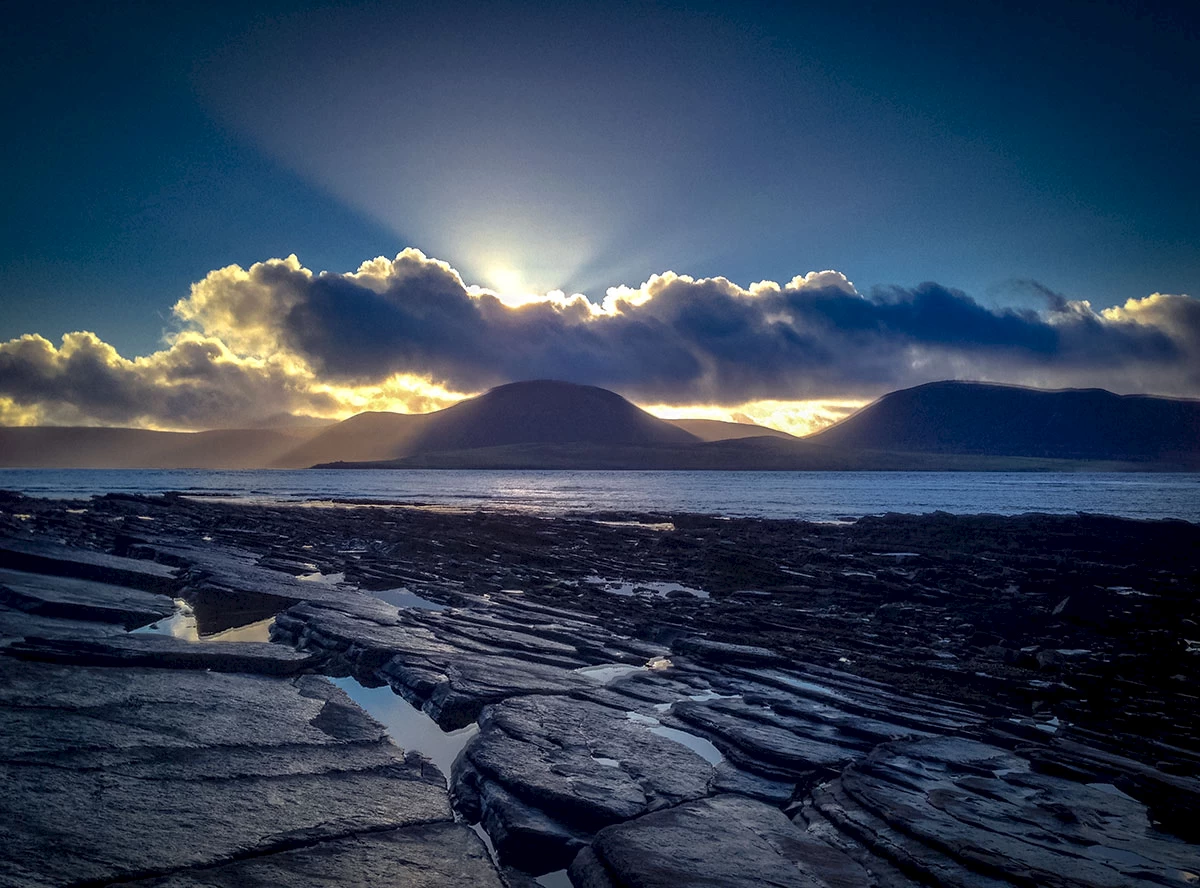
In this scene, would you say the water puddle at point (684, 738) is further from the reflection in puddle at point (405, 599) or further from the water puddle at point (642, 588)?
the water puddle at point (642, 588)

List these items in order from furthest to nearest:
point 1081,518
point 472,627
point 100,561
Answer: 1. point 1081,518
2. point 100,561
3. point 472,627

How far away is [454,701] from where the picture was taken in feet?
26.7

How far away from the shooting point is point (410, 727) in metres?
7.86

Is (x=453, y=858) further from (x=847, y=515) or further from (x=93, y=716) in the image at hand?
(x=847, y=515)

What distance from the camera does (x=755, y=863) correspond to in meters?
4.93

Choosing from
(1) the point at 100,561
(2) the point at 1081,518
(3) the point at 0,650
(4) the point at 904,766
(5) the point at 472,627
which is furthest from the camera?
(2) the point at 1081,518

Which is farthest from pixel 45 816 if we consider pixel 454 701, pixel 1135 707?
pixel 1135 707

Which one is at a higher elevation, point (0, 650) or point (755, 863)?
point (0, 650)

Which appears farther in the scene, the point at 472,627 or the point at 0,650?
the point at 472,627

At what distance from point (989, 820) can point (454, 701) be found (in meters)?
5.56

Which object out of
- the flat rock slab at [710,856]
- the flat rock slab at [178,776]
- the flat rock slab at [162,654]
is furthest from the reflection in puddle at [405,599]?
the flat rock slab at [710,856]

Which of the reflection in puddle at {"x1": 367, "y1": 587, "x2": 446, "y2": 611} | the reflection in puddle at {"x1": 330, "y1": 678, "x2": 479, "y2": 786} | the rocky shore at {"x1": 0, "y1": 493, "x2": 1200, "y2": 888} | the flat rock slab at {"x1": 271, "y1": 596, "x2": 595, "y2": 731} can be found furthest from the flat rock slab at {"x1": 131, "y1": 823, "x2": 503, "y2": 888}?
the reflection in puddle at {"x1": 367, "y1": 587, "x2": 446, "y2": 611}

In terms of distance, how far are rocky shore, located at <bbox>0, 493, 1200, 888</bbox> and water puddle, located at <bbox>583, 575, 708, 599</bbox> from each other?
65 cm

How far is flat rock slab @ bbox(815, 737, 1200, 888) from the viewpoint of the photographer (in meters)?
4.97
